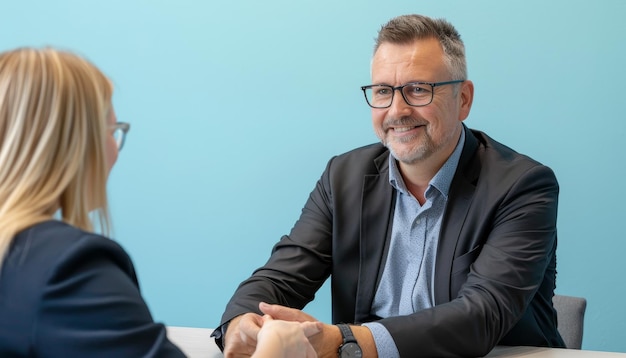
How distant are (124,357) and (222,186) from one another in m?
2.22

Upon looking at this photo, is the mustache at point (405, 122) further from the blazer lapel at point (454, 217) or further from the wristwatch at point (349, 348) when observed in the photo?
the wristwatch at point (349, 348)

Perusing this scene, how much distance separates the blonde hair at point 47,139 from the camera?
1.22 m

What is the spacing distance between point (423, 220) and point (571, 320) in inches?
22.0

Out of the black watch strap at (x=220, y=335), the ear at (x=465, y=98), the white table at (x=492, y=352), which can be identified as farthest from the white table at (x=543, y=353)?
the ear at (x=465, y=98)

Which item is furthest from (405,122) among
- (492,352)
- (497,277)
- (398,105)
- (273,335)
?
→ (273,335)

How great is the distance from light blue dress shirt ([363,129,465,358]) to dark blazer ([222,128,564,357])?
1.1 inches

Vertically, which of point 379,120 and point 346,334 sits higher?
point 379,120

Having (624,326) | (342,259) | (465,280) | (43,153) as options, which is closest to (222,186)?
(342,259)

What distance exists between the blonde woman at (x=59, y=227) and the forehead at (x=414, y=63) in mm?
1177

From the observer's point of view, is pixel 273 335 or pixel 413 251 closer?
pixel 273 335

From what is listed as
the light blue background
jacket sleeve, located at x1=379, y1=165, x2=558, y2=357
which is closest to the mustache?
jacket sleeve, located at x1=379, y1=165, x2=558, y2=357

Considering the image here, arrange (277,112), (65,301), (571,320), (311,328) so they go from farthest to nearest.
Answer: (277,112) < (571,320) < (311,328) < (65,301)

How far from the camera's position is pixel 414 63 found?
7.73ft

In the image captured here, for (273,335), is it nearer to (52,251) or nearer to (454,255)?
(52,251)
